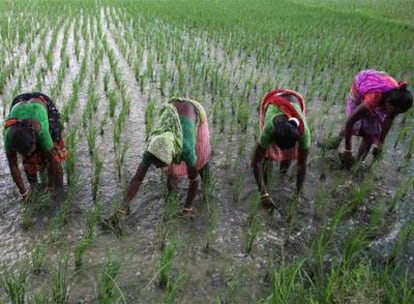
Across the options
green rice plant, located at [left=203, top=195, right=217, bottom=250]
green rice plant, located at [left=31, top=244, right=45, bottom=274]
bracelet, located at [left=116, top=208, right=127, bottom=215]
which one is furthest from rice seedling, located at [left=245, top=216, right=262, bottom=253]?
green rice plant, located at [left=31, top=244, right=45, bottom=274]

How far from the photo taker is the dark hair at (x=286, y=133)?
2383mm

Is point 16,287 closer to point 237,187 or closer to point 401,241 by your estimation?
point 237,187

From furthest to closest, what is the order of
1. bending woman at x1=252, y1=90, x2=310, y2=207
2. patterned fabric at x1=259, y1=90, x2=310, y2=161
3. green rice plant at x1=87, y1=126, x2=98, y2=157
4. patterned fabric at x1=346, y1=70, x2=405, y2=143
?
green rice plant at x1=87, y1=126, x2=98, y2=157 → patterned fabric at x1=346, y1=70, x2=405, y2=143 → patterned fabric at x1=259, y1=90, x2=310, y2=161 → bending woman at x1=252, y1=90, x2=310, y2=207

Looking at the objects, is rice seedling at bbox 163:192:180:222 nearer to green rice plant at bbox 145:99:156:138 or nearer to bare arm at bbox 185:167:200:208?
bare arm at bbox 185:167:200:208

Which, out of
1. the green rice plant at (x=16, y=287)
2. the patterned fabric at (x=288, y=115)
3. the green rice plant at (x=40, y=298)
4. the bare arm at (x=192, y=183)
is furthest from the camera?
the patterned fabric at (x=288, y=115)

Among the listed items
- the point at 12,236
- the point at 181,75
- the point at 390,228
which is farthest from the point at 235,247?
the point at 181,75

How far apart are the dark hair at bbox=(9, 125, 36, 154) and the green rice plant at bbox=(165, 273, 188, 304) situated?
1.08m

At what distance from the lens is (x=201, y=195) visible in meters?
2.99

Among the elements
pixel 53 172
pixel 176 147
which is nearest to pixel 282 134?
pixel 176 147

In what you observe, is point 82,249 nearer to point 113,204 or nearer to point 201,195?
point 113,204

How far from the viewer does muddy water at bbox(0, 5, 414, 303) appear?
2.23 m

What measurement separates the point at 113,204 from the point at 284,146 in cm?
121

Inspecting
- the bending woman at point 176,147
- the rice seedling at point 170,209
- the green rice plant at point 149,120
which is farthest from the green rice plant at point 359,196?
the green rice plant at point 149,120

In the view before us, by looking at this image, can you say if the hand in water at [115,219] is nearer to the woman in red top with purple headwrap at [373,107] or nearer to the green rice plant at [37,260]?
the green rice plant at [37,260]
